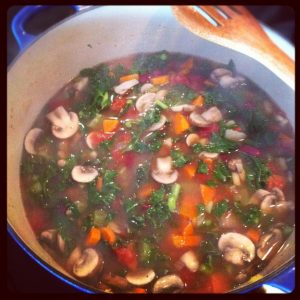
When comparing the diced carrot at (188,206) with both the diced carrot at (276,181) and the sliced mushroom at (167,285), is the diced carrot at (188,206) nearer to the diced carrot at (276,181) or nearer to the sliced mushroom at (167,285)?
the sliced mushroom at (167,285)

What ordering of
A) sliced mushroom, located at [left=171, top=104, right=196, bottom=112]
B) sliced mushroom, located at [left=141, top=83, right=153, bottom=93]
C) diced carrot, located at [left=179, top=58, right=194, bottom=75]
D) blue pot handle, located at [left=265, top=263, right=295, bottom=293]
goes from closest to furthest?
blue pot handle, located at [left=265, top=263, right=295, bottom=293] < sliced mushroom, located at [left=171, top=104, right=196, bottom=112] < sliced mushroom, located at [left=141, top=83, right=153, bottom=93] < diced carrot, located at [left=179, top=58, right=194, bottom=75]

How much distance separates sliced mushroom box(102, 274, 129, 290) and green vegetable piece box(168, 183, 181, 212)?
0.48m

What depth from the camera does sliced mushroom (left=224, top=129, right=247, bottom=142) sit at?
255 centimetres

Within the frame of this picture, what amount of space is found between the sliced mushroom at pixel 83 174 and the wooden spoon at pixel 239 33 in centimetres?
128

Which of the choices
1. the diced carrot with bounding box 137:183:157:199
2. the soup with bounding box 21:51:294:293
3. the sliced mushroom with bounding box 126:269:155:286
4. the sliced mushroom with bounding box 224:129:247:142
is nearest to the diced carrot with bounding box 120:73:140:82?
the soup with bounding box 21:51:294:293

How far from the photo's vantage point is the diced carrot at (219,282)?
6.60 ft

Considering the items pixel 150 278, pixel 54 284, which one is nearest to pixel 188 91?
pixel 150 278

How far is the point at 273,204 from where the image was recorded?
2.27 metres

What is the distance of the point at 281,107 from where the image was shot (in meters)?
2.75

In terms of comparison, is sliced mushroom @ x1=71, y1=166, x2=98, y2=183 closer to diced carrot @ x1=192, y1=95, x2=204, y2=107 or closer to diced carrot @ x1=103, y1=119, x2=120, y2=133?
diced carrot @ x1=103, y1=119, x2=120, y2=133

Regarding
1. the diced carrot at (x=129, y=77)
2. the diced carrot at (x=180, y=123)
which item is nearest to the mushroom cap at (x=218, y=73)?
the diced carrot at (x=180, y=123)

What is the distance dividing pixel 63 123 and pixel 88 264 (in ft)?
3.30

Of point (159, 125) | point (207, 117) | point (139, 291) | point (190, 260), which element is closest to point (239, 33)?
point (207, 117)

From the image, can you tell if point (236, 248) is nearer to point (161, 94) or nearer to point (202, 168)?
point (202, 168)
